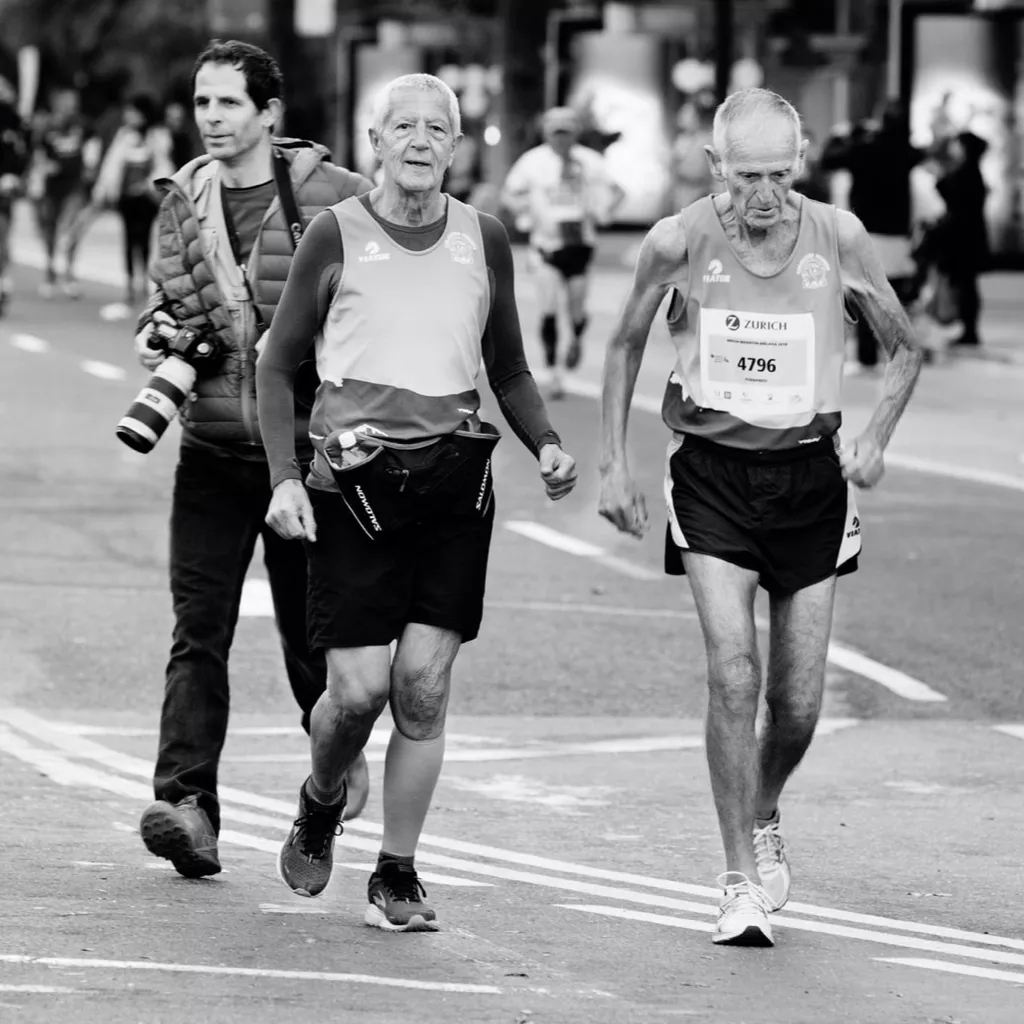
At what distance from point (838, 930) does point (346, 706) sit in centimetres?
119

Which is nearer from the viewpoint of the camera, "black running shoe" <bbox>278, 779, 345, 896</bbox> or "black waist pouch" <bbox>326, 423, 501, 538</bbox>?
"black waist pouch" <bbox>326, 423, 501, 538</bbox>

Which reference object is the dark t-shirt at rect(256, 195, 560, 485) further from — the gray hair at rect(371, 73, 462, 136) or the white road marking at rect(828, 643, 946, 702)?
the white road marking at rect(828, 643, 946, 702)

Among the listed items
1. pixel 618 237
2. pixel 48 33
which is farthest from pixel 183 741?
pixel 48 33

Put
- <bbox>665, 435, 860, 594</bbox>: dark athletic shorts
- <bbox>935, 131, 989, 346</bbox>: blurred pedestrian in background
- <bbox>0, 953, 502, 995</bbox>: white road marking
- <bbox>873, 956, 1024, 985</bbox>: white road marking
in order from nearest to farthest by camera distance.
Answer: <bbox>0, 953, 502, 995</bbox>: white road marking
<bbox>873, 956, 1024, 985</bbox>: white road marking
<bbox>665, 435, 860, 594</bbox>: dark athletic shorts
<bbox>935, 131, 989, 346</bbox>: blurred pedestrian in background

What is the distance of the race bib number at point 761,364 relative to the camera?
21.0 ft

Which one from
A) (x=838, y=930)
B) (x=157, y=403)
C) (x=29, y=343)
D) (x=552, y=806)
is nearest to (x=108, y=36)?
(x=29, y=343)

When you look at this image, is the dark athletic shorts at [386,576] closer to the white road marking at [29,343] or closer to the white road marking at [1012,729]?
the white road marking at [1012,729]

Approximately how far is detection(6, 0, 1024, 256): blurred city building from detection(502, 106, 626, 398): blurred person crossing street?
4620 millimetres

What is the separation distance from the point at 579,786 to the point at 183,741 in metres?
1.71

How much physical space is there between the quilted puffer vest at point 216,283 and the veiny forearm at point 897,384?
1.26m

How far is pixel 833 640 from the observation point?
11031 mm

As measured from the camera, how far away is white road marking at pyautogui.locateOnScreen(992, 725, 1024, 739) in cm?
932

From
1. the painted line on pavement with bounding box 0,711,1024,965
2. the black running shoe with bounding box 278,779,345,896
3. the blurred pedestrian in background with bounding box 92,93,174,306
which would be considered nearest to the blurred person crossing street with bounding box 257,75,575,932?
the black running shoe with bounding box 278,779,345,896

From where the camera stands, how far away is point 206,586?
22.7ft
